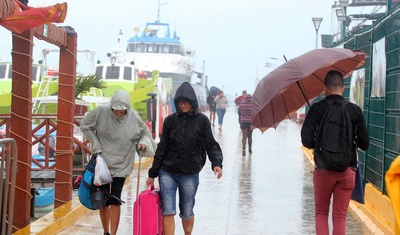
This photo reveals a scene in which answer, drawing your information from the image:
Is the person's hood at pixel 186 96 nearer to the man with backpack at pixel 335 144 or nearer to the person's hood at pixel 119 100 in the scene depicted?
the person's hood at pixel 119 100

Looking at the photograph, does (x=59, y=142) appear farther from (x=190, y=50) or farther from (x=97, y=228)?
(x=190, y=50)

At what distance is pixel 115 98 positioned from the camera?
811 cm

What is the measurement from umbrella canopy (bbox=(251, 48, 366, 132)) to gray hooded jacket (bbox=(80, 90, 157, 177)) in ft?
4.28

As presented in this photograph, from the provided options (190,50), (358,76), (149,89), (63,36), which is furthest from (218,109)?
(190,50)

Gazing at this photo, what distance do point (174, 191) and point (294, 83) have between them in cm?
157

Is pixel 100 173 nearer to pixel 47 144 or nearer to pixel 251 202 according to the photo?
pixel 251 202

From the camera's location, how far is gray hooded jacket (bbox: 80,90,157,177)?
8.25 m

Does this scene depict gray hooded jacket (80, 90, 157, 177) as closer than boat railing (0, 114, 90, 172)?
Yes

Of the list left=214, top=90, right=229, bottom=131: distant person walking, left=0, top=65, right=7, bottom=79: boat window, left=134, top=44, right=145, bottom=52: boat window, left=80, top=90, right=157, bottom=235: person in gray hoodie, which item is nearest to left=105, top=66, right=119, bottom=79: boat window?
left=0, top=65, right=7, bottom=79: boat window

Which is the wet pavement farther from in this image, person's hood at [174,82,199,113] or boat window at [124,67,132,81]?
boat window at [124,67,132,81]

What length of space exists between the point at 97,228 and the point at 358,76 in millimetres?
4962

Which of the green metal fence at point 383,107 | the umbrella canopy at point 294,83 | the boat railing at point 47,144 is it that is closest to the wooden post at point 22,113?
the boat railing at point 47,144

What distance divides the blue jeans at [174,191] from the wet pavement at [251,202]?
1.64 meters

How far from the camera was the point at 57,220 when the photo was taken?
9.17 meters
